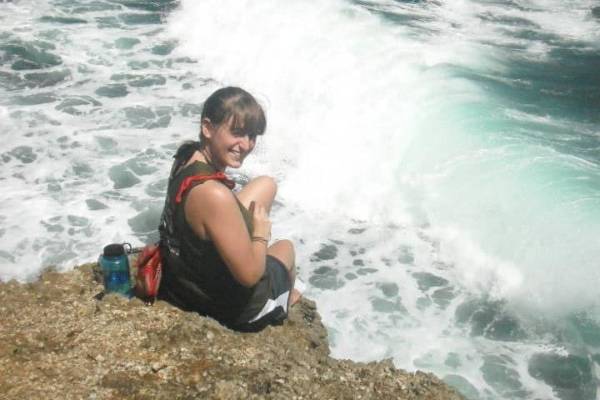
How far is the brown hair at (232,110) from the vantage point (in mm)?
3086

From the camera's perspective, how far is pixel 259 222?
323 cm

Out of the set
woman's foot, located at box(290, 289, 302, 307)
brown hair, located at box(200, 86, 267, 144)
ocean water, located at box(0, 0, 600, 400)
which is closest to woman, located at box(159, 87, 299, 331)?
brown hair, located at box(200, 86, 267, 144)

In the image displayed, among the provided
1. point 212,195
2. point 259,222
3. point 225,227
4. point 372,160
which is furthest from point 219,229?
point 372,160

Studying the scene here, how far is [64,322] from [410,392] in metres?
2.04

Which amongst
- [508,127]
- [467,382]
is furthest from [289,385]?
[508,127]

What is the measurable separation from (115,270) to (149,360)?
2.77 ft

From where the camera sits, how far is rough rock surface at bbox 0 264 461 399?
9.59 feet

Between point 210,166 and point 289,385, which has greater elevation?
point 210,166

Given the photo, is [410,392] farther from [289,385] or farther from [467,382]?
[467,382]

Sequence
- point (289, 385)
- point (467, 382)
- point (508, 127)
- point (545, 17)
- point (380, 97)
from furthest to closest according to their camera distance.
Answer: point (545, 17) < point (380, 97) < point (508, 127) < point (467, 382) < point (289, 385)

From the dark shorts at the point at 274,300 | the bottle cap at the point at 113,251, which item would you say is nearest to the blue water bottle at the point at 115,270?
the bottle cap at the point at 113,251

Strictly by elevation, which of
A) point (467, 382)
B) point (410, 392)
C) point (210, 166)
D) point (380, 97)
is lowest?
point (467, 382)

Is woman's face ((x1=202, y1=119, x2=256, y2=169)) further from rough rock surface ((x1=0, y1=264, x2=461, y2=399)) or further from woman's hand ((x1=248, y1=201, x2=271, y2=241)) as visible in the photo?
rough rock surface ((x1=0, y1=264, x2=461, y2=399))

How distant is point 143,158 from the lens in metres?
10.0
